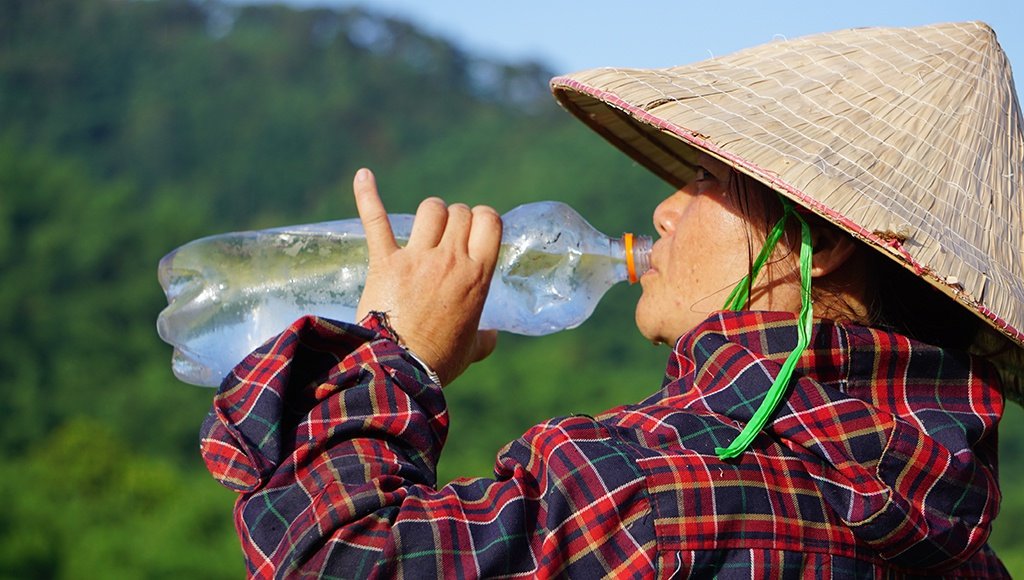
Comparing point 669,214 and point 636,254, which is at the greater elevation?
point 669,214

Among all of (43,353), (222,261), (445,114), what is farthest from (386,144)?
(222,261)

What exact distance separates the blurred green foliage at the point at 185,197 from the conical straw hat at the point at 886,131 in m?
6.91

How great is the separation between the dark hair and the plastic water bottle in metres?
0.73

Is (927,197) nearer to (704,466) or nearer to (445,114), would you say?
(704,466)

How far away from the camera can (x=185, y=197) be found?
19.2 m

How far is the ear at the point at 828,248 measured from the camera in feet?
4.60

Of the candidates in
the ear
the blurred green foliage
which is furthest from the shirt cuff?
the blurred green foliage

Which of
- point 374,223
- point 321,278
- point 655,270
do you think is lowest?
point 321,278

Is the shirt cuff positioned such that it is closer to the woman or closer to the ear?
the woman

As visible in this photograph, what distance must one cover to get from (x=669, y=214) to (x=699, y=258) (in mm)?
115

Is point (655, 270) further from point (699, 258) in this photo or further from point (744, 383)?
point (744, 383)

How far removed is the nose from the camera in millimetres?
1595

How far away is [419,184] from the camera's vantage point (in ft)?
63.0

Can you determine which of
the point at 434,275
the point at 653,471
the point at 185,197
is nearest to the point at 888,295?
the point at 653,471
